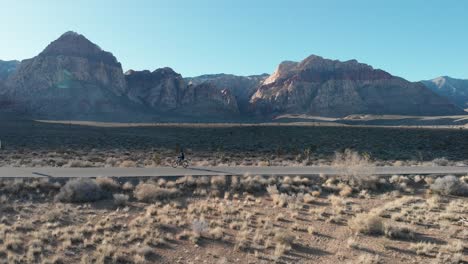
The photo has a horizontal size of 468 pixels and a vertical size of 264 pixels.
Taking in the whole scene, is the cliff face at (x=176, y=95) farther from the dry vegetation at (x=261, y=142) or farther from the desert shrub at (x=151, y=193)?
the desert shrub at (x=151, y=193)

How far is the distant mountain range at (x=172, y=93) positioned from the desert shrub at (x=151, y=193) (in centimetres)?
10762

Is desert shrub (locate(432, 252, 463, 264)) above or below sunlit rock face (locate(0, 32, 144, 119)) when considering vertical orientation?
below

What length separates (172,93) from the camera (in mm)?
159125

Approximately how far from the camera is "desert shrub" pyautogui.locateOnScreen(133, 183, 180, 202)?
14.6 metres

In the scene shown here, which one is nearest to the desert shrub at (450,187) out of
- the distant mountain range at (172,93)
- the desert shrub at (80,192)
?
the desert shrub at (80,192)

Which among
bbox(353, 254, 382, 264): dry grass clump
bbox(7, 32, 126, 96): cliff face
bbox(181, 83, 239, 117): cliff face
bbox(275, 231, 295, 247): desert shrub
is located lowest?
bbox(353, 254, 382, 264): dry grass clump

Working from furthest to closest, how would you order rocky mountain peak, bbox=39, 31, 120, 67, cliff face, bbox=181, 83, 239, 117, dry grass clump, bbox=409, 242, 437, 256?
cliff face, bbox=181, 83, 239, 117 → rocky mountain peak, bbox=39, 31, 120, 67 → dry grass clump, bbox=409, 242, 437, 256

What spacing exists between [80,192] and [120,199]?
1.61 m

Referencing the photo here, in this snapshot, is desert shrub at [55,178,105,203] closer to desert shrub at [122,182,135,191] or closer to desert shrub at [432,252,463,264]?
desert shrub at [122,182,135,191]

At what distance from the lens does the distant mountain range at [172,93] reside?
127m

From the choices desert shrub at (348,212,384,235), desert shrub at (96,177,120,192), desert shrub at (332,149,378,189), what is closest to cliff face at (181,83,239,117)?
desert shrub at (332,149,378,189)

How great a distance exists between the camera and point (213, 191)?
52.5 feet

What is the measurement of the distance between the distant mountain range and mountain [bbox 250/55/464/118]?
1.36 feet

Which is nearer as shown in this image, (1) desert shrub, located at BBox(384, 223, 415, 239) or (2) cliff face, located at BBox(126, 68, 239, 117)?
(1) desert shrub, located at BBox(384, 223, 415, 239)
